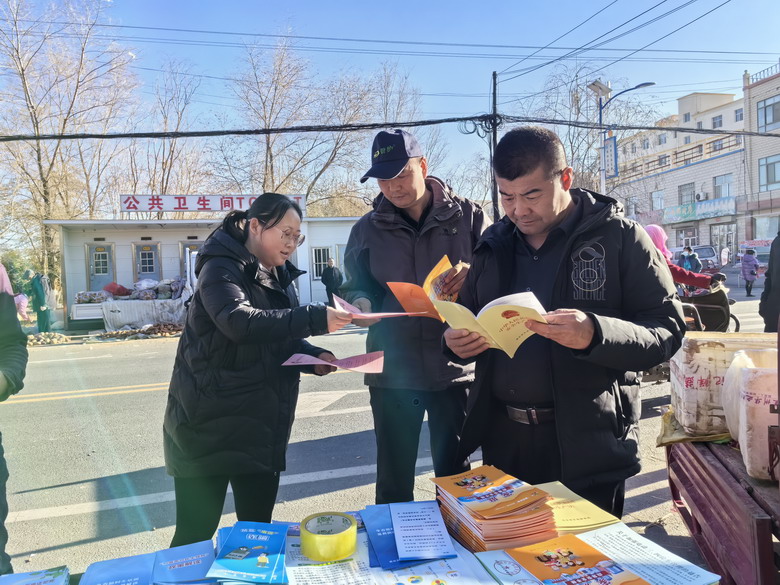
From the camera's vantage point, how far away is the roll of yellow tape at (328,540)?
54.6 inches

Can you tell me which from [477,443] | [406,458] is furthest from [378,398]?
[477,443]

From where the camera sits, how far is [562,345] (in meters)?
1.79

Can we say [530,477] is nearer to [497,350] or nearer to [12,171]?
[497,350]

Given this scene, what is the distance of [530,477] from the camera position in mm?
2039

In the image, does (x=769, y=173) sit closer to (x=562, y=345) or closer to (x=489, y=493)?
(x=562, y=345)

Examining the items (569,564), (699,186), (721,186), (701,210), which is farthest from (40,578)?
(699,186)

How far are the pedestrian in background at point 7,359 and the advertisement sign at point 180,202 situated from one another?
1632cm

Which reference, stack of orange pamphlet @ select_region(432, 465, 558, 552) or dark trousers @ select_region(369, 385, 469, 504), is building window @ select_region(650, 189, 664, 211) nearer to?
dark trousers @ select_region(369, 385, 469, 504)

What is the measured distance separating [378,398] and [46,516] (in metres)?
2.91

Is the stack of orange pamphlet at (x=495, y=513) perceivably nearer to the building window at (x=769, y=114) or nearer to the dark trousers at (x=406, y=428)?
the dark trousers at (x=406, y=428)

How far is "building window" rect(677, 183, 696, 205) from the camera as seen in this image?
137 feet

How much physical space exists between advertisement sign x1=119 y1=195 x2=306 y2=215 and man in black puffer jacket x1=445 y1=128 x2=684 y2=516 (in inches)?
672

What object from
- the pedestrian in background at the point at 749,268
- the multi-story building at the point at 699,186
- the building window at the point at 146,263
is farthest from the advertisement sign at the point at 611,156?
the building window at the point at 146,263

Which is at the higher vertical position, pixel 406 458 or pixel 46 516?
pixel 406 458
